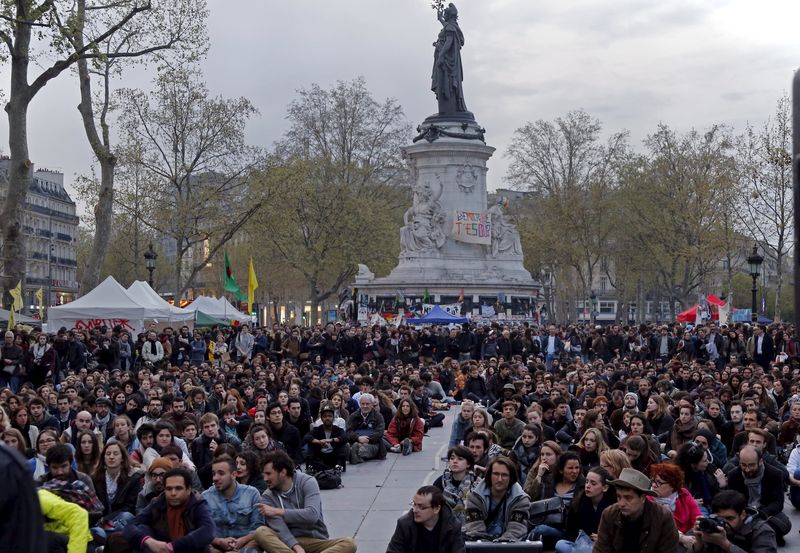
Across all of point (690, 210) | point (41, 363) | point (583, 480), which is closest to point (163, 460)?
point (583, 480)

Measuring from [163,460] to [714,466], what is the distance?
5356 millimetres

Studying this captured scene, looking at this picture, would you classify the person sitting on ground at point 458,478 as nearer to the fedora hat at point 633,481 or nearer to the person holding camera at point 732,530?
the person holding camera at point 732,530

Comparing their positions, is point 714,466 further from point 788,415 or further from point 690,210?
point 690,210

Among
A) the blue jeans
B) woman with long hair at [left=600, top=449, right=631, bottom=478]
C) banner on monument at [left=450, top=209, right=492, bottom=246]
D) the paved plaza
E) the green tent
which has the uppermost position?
banner on monument at [left=450, top=209, right=492, bottom=246]

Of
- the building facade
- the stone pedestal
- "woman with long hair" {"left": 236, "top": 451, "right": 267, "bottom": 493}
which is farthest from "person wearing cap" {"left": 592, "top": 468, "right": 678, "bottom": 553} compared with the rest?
the building facade

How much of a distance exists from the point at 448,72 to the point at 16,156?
84.6 feet

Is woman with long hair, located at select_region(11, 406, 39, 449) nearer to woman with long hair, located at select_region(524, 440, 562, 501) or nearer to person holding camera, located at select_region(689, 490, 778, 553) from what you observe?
woman with long hair, located at select_region(524, 440, 562, 501)

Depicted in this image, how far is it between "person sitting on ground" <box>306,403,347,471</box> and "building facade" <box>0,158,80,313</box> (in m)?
74.0

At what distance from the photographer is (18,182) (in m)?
28.0

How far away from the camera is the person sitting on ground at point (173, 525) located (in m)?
8.88

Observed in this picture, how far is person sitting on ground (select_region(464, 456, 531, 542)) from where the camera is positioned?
9789mm

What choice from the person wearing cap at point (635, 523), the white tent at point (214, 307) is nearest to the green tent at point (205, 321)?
the white tent at point (214, 307)

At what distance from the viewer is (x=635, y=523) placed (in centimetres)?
823

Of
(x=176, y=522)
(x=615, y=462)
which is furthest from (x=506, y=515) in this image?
(x=176, y=522)
